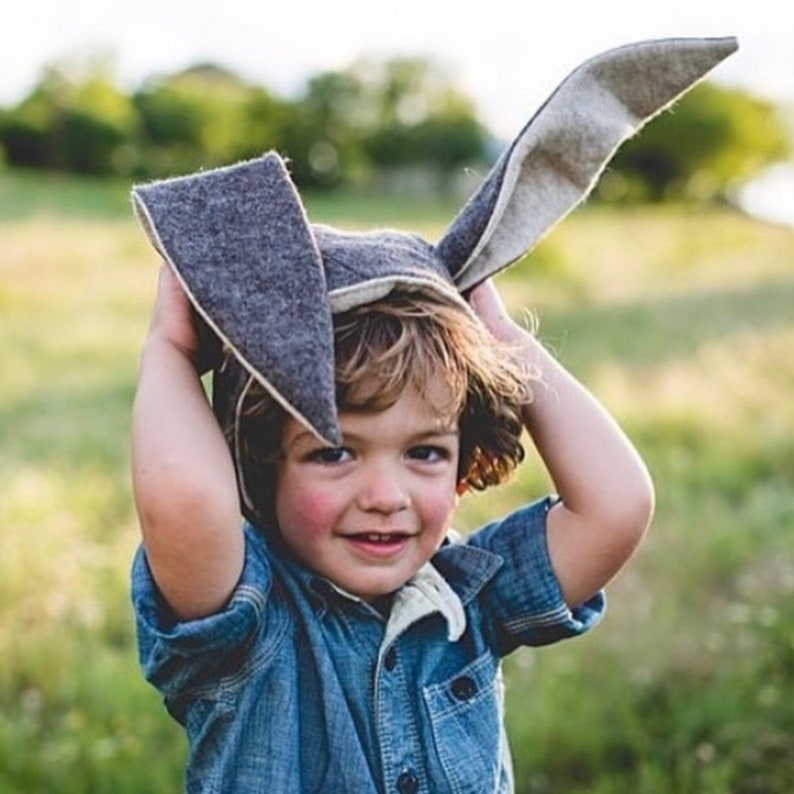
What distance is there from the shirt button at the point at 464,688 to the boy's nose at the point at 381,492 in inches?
10.9

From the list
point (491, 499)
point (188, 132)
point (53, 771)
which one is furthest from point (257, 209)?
point (188, 132)

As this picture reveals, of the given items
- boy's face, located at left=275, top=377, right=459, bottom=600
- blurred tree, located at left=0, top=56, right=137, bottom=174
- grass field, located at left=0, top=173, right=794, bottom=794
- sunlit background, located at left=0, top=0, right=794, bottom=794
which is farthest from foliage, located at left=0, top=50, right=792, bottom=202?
boy's face, located at left=275, top=377, right=459, bottom=600

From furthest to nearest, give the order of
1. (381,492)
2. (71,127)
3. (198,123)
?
(198,123), (71,127), (381,492)

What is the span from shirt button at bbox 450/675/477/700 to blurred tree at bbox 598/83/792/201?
1558 inches

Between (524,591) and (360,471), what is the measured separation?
372mm

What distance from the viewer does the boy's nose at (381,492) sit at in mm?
1950

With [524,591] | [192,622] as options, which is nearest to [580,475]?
[524,591]

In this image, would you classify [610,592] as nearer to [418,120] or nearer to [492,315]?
[492,315]

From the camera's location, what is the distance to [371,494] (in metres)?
1.95

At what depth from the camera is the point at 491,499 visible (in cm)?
612

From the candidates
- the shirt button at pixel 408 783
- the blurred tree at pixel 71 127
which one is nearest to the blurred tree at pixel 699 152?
the blurred tree at pixel 71 127

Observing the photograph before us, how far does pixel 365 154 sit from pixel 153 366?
45.4 meters

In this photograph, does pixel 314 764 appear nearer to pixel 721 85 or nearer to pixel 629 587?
pixel 629 587

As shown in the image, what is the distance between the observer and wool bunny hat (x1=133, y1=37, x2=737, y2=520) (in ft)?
5.87
